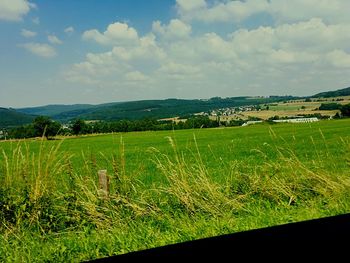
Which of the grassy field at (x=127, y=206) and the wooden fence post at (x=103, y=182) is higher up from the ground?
the wooden fence post at (x=103, y=182)

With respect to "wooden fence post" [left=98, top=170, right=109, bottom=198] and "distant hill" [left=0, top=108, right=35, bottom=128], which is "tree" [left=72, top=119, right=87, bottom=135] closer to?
"distant hill" [left=0, top=108, right=35, bottom=128]

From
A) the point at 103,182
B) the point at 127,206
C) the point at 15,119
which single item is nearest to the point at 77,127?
the point at 103,182

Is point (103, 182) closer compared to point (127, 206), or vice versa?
point (127, 206)

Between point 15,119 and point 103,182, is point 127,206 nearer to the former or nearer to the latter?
point 103,182

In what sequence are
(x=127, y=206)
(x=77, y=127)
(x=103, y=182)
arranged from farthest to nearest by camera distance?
(x=77, y=127)
(x=103, y=182)
(x=127, y=206)

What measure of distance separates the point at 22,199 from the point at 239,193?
3.49 metres

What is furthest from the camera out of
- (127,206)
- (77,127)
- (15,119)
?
(15,119)

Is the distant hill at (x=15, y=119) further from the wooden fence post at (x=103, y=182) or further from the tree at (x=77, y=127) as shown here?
the wooden fence post at (x=103, y=182)

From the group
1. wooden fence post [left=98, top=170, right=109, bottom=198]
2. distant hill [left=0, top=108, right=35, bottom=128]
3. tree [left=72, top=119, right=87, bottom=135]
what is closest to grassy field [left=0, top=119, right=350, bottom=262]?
wooden fence post [left=98, top=170, right=109, bottom=198]

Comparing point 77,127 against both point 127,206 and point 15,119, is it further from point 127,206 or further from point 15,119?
point 15,119

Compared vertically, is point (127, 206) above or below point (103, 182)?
below

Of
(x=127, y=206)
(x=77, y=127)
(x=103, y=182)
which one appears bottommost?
(x=77, y=127)

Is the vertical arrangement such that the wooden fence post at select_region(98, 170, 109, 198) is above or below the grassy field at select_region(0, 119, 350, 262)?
above

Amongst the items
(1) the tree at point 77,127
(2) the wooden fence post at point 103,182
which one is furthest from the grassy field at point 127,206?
(1) the tree at point 77,127
